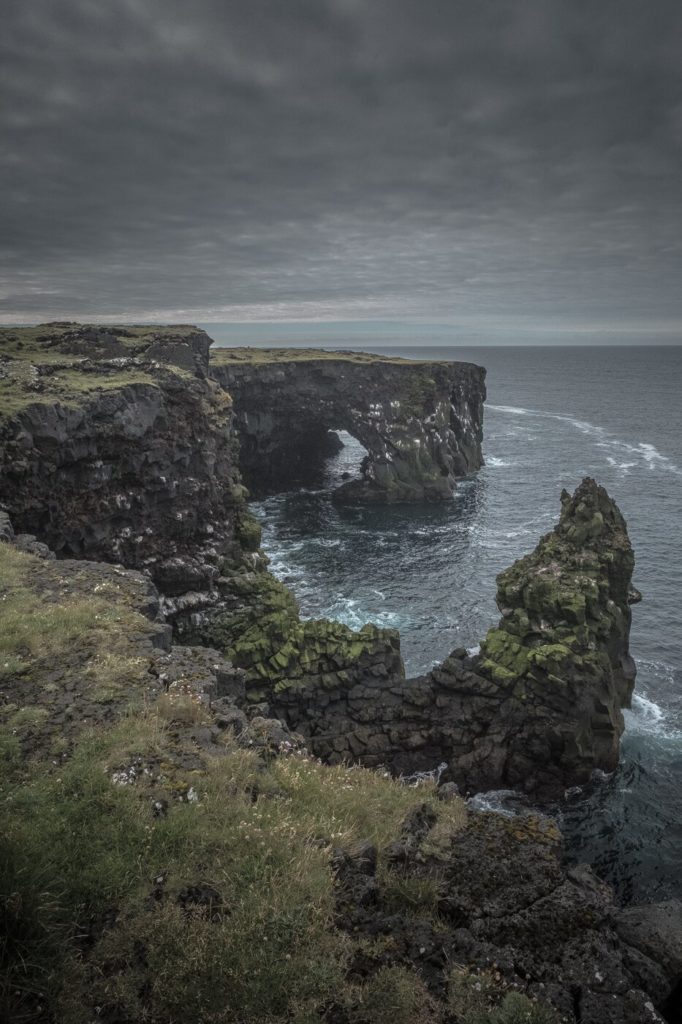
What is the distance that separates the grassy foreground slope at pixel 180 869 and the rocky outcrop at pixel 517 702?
20.5 m

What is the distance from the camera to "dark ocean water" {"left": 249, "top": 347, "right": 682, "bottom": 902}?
30.3 metres

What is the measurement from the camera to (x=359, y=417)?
94.8 metres

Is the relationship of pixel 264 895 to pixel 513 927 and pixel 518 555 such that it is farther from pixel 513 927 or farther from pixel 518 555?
pixel 518 555

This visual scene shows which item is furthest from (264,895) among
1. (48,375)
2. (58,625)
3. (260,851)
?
(48,375)

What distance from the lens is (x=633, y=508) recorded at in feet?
261

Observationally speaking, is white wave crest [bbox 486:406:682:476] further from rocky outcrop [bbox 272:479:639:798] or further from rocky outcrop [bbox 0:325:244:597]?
rocky outcrop [bbox 0:325:244:597]

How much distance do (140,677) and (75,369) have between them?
38.4 metres

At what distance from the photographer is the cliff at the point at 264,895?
7.39 metres

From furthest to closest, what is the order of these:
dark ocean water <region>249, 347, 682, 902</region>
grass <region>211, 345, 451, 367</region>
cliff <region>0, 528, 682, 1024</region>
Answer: grass <region>211, 345, 451, 367</region> → dark ocean water <region>249, 347, 682, 902</region> → cliff <region>0, 528, 682, 1024</region>

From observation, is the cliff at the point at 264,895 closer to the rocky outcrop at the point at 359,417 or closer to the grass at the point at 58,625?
the grass at the point at 58,625

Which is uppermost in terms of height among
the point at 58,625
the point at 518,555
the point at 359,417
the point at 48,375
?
the point at 48,375

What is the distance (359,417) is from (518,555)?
129 ft

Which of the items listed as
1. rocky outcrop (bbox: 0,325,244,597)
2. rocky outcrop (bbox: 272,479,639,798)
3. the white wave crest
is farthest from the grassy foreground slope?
the white wave crest

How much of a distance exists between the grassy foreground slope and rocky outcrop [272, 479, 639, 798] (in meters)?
20.5
